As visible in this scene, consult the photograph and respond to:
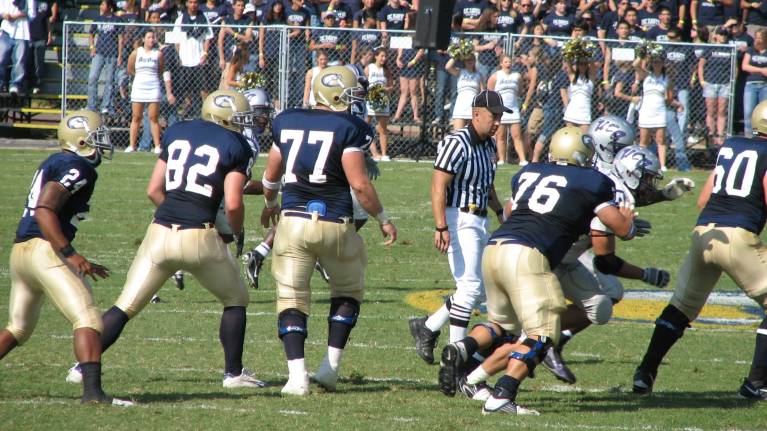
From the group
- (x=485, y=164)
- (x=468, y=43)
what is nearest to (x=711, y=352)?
(x=485, y=164)

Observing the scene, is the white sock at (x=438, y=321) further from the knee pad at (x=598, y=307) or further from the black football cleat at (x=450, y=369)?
the black football cleat at (x=450, y=369)

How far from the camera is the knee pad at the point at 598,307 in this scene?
679cm

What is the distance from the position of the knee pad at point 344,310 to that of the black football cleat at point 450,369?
2.22 feet

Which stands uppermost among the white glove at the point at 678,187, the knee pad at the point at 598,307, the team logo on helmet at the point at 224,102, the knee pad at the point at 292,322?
the team logo on helmet at the point at 224,102

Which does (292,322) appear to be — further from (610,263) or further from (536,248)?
(610,263)

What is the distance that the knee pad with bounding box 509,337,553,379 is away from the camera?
232 inches

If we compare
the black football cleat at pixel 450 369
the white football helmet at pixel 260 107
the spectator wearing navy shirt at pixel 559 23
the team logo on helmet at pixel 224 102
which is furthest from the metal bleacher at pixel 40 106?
the black football cleat at pixel 450 369

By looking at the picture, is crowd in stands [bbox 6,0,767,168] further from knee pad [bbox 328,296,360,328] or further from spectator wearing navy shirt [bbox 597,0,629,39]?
knee pad [bbox 328,296,360,328]

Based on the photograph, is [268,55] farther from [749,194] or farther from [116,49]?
[749,194]

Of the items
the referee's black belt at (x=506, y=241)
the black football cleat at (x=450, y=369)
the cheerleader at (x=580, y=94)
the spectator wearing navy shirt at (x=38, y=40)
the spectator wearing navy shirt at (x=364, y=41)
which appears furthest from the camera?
the spectator wearing navy shirt at (x=38, y=40)

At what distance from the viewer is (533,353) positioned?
5.89m

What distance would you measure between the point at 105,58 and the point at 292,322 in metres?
13.8

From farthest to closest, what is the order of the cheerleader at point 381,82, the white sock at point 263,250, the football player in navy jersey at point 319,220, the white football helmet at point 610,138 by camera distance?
the cheerleader at point 381,82 < the white sock at point 263,250 < the white football helmet at point 610,138 < the football player in navy jersey at point 319,220

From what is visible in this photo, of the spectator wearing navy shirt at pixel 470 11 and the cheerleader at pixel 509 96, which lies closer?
the cheerleader at pixel 509 96
